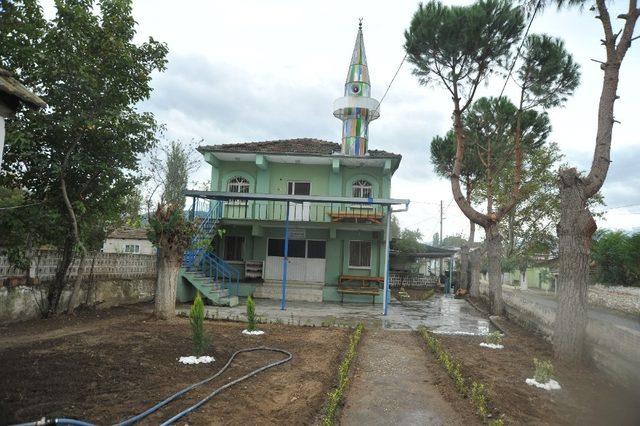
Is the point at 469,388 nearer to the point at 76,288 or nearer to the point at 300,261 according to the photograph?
the point at 76,288

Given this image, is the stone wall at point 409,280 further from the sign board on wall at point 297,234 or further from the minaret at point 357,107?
the minaret at point 357,107

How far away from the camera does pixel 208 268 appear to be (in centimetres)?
1559

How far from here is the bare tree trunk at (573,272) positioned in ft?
25.2

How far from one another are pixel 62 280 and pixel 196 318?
5234 millimetres

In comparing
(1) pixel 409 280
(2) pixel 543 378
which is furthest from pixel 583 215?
(1) pixel 409 280

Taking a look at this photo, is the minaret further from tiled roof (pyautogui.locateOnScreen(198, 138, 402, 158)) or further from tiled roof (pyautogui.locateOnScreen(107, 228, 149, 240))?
tiled roof (pyautogui.locateOnScreen(107, 228, 149, 240))

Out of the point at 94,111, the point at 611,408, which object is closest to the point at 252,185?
Answer: the point at 94,111

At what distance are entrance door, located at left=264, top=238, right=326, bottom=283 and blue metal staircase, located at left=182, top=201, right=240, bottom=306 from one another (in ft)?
5.30

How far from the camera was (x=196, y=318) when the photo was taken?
6473 millimetres

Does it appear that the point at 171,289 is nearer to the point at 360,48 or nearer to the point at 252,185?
the point at 252,185

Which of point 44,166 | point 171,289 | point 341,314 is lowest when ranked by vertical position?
point 341,314

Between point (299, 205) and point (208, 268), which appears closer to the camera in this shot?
point (208, 268)

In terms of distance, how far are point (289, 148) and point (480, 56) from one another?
27.1 ft

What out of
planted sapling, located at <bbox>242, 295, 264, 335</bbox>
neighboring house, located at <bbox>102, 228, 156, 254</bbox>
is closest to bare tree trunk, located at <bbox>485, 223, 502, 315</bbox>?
planted sapling, located at <bbox>242, 295, 264, 335</bbox>
